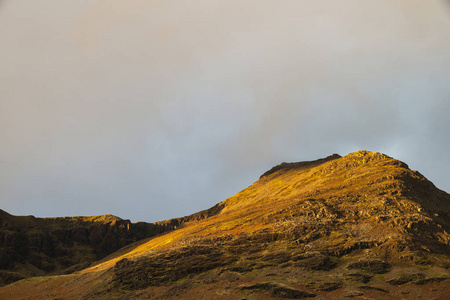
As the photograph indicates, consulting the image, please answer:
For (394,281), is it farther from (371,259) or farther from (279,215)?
(279,215)

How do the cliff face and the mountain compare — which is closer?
the mountain

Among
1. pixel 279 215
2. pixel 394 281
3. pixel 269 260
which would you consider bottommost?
pixel 394 281

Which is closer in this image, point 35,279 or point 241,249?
point 241,249

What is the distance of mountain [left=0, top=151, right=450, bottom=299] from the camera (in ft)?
141

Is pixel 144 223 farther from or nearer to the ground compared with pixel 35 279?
farther from the ground

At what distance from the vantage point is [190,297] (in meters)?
44.0

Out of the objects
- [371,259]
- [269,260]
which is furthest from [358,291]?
[269,260]

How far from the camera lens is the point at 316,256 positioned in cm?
5281

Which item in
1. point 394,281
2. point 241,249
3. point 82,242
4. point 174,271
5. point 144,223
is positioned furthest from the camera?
point 144,223

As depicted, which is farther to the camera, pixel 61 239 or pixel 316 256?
pixel 61 239

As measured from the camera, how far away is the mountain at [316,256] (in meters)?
43.0

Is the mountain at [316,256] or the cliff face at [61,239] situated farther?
the cliff face at [61,239]

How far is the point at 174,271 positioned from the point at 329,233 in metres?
32.4

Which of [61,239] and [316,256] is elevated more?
[61,239]
